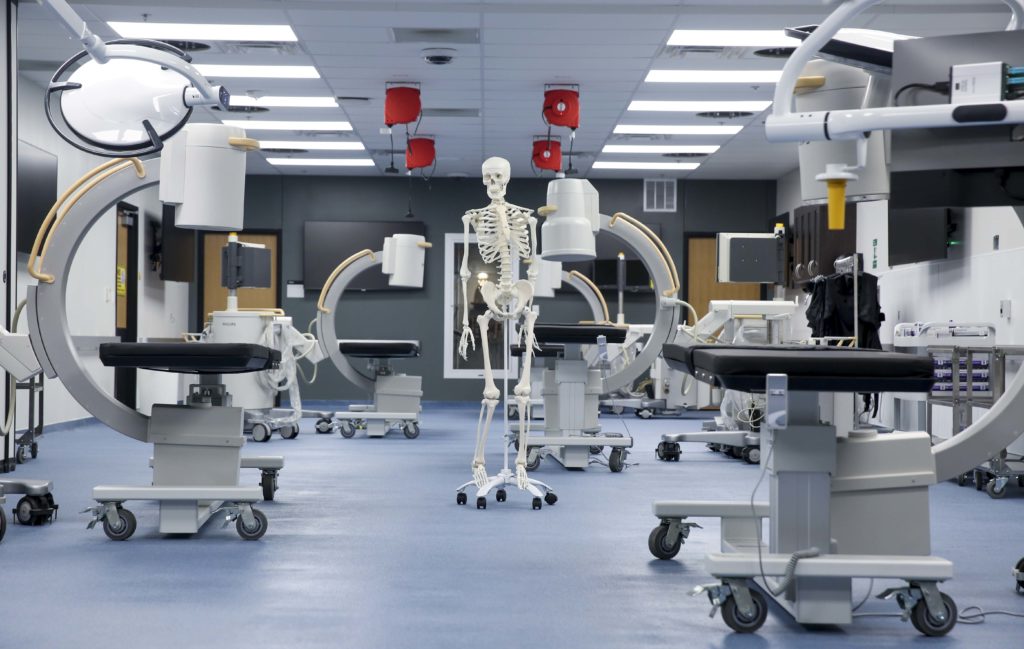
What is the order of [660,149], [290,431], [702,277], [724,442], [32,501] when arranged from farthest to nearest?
[702,277], [660,149], [290,431], [724,442], [32,501]

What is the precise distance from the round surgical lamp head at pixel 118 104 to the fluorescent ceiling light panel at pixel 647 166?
9148 mm

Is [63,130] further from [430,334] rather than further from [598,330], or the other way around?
[430,334]

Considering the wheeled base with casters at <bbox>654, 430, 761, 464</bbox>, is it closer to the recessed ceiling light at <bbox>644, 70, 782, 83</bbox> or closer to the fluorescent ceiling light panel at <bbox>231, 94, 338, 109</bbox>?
the recessed ceiling light at <bbox>644, 70, 782, 83</bbox>

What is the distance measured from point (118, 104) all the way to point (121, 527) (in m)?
1.68

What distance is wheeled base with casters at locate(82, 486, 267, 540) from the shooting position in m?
4.10

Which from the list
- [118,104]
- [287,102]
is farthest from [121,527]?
[287,102]

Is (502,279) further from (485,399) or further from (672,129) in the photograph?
(672,129)

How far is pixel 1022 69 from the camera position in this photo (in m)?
2.55

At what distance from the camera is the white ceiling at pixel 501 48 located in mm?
6844

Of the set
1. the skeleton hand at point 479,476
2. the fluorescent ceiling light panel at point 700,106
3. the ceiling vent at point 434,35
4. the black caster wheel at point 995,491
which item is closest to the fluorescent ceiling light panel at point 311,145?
the fluorescent ceiling light panel at point 700,106

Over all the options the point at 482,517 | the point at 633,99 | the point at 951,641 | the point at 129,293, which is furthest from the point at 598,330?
the point at 129,293

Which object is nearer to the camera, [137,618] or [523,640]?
[523,640]

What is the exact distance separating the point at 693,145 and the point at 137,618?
9.30m

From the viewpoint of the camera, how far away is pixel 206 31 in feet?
24.4
